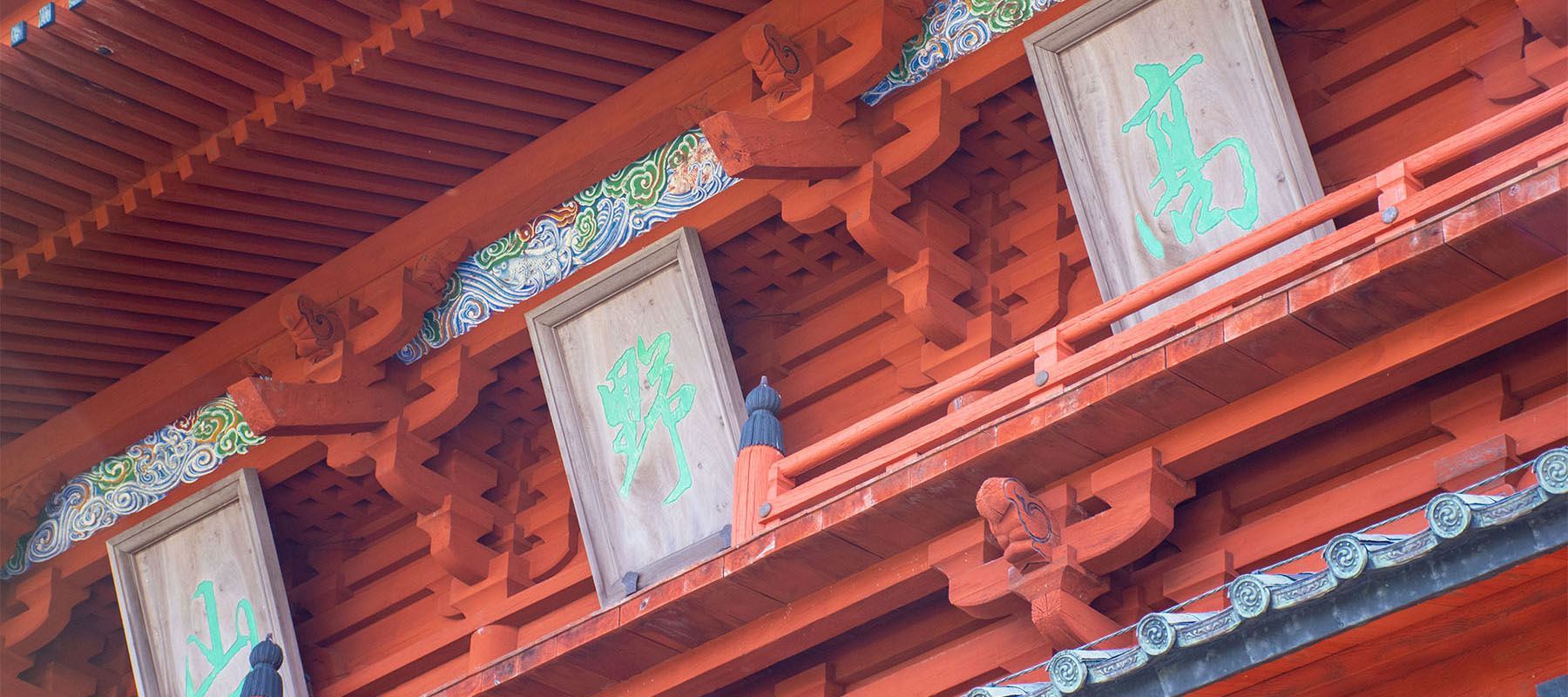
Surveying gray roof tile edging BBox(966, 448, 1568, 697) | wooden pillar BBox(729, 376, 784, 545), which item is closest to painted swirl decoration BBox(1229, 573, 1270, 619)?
gray roof tile edging BBox(966, 448, 1568, 697)

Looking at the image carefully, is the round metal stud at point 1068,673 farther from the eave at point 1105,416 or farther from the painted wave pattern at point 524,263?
the painted wave pattern at point 524,263

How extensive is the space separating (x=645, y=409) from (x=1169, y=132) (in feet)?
7.32

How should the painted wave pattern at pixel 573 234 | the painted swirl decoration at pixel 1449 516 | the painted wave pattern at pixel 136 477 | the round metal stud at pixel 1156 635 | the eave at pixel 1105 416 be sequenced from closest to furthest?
the painted swirl decoration at pixel 1449 516 < the round metal stud at pixel 1156 635 < the eave at pixel 1105 416 < the painted wave pattern at pixel 573 234 < the painted wave pattern at pixel 136 477

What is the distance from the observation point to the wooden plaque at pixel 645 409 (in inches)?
289

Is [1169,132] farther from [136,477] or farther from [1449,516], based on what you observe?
[136,477]

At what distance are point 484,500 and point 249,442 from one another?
3.95 feet

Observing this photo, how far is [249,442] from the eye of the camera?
8.80 m

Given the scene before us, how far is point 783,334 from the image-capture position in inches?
312

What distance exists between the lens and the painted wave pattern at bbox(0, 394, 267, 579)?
891 centimetres

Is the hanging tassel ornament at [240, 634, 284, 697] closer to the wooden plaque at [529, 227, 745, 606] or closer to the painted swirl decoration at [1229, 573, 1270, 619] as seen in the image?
the wooden plaque at [529, 227, 745, 606]

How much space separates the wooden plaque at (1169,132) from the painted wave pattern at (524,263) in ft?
1.53

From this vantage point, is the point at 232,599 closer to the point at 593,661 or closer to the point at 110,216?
the point at 110,216

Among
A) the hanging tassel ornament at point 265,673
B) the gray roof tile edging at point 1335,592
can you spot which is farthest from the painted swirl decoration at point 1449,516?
the hanging tassel ornament at point 265,673

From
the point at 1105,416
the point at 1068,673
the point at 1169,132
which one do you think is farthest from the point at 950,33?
the point at 1068,673
